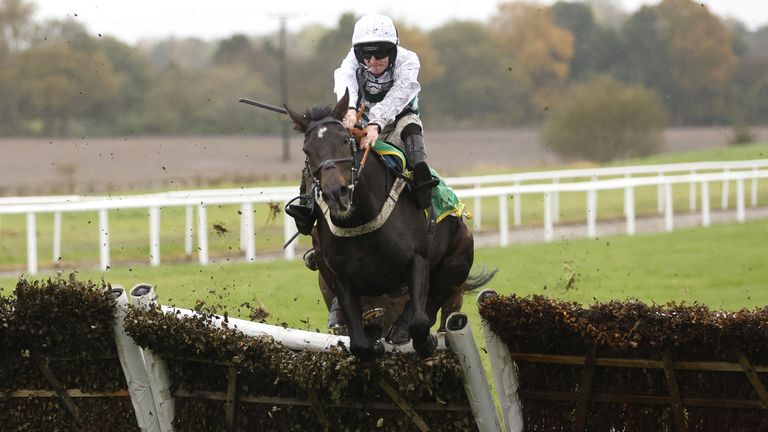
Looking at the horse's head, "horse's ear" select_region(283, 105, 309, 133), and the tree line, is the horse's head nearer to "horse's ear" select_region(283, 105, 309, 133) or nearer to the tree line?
"horse's ear" select_region(283, 105, 309, 133)

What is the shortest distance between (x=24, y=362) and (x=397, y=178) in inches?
86.9

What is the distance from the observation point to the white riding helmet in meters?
6.54

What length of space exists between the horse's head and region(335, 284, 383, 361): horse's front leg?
0.45 meters

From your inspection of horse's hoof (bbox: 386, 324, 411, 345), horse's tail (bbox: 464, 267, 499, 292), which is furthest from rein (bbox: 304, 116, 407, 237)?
horse's tail (bbox: 464, 267, 499, 292)

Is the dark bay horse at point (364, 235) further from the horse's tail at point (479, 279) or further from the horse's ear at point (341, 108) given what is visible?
the horse's tail at point (479, 279)

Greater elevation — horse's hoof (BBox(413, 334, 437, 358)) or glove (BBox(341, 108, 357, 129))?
glove (BBox(341, 108, 357, 129))

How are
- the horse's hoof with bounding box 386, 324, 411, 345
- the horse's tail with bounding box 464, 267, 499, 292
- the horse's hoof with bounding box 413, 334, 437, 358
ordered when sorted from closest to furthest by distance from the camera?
the horse's hoof with bounding box 413, 334, 437, 358 → the horse's hoof with bounding box 386, 324, 411, 345 → the horse's tail with bounding box 464, 267, 499, 292

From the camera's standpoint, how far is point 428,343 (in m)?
5.88

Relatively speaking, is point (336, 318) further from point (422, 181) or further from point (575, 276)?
point (575, 276)

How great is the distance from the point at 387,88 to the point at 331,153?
1.27 m

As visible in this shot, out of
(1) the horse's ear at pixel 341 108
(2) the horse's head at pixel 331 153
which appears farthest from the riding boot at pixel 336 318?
(1) the horse's ear at pixel 341 108

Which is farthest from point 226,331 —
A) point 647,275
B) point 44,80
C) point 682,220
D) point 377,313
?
point 682,220

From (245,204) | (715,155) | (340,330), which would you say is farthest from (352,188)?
(715,155)

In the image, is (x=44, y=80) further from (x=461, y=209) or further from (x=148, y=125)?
(x=461, y=209)
